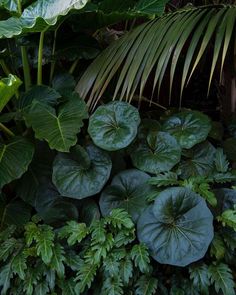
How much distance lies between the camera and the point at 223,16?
71.2 inches

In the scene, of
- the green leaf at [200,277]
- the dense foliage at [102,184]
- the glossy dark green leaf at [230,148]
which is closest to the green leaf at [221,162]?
the dense foliage at [102,184]

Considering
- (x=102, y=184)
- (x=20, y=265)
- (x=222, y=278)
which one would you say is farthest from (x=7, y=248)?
(x=222, y=278)

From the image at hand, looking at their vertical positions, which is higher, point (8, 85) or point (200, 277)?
point (8, 85)

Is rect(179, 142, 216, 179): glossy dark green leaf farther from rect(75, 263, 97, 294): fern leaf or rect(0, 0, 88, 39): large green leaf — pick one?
rect(0, 0, 88, 39): large green leaf

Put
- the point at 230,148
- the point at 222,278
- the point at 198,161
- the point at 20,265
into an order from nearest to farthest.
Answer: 1. the point at 222,278
2. the point at 20,265
3. the point at 198,161
4. the point at 230,148

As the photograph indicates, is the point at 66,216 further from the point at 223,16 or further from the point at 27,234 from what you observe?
the point at 223,16

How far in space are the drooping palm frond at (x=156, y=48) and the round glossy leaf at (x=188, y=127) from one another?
7.1 inches

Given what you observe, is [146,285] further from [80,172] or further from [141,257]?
[80,172]

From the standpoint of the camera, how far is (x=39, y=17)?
1.52 meters

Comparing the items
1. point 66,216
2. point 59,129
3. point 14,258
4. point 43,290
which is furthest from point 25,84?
point 43,290

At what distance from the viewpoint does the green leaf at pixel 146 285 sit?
1.46 m

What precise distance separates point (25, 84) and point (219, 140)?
100 cm

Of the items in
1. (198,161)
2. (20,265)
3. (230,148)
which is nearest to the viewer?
(20,265)

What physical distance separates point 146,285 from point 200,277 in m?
0.20
